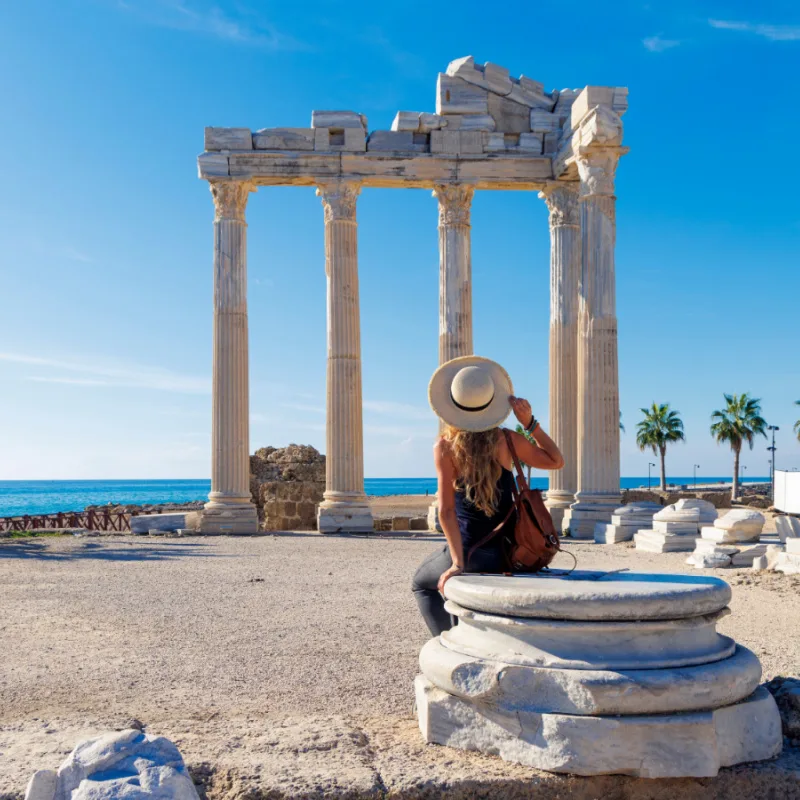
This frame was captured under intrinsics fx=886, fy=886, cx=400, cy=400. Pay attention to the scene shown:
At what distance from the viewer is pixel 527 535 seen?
18.6 ft

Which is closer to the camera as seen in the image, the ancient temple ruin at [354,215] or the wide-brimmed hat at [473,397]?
the wide-brimmed hat at [473,397]

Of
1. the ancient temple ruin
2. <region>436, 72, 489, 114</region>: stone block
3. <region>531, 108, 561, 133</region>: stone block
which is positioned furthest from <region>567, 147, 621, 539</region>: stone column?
<region>436, 72, 489, 114</region>: stone block

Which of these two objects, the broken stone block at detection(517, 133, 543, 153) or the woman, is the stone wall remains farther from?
the woman

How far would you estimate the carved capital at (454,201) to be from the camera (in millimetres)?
25469

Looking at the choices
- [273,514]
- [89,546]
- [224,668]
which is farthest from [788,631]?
[273,514]

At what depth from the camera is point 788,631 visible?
9.38m

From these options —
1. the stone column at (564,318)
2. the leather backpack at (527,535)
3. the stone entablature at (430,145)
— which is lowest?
the leather backpack at (527,535)

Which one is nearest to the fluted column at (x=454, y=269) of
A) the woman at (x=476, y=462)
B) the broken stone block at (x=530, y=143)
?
the broken stone block at (x=530, y=143)

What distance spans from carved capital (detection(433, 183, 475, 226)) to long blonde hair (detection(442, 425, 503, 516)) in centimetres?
2043

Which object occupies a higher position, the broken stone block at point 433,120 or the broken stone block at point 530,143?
the broken stone block at point 433,120

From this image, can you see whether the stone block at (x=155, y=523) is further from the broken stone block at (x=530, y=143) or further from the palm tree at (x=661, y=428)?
the palm tree at (x=661, y=428)

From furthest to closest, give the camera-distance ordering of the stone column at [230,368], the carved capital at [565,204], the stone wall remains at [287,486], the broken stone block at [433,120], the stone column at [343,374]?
the stone wall remains at [287,486] → the carved capital at [565,204] → the broken stone block at [433,120] → the stone column at [343,374] → the stone column at [230,368]

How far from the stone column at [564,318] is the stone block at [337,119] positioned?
19.3ft

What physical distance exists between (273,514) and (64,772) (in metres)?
25.9
